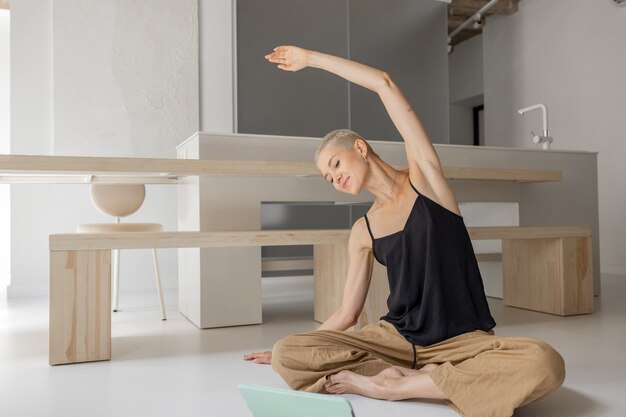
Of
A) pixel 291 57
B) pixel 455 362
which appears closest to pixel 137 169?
pixel 291 57

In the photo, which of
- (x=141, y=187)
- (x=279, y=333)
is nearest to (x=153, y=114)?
(x=141, y=187)

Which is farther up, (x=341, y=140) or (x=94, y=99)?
(x=94, y=99)

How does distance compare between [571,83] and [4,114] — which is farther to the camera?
[571,83]

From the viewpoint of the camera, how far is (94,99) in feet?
13.2

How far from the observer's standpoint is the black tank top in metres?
1.45

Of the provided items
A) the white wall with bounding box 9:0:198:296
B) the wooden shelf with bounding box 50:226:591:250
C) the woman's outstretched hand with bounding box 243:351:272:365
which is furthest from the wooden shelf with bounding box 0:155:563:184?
the white wall with bounding box 9:0:198:296

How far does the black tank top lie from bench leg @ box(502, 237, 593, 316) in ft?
4.64

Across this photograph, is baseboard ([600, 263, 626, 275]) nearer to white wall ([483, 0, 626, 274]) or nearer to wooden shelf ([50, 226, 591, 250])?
white wall ([483, 0, 626, 274])

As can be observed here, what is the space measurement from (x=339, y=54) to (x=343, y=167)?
3621 mm

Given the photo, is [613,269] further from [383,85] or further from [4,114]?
[4,114]

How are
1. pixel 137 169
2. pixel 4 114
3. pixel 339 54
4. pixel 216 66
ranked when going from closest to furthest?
pixel 137 169 < pixel 216 66 < pixel 4 114 < pixel 339 54

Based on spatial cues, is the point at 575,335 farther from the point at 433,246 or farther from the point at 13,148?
the point at 13,148

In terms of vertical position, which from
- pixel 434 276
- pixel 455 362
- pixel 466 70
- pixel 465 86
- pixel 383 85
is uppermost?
pixel 466 70

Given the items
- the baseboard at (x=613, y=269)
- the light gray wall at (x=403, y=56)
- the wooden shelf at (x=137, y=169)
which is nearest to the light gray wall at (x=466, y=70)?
the light gray wall at (x=403, y=56)
